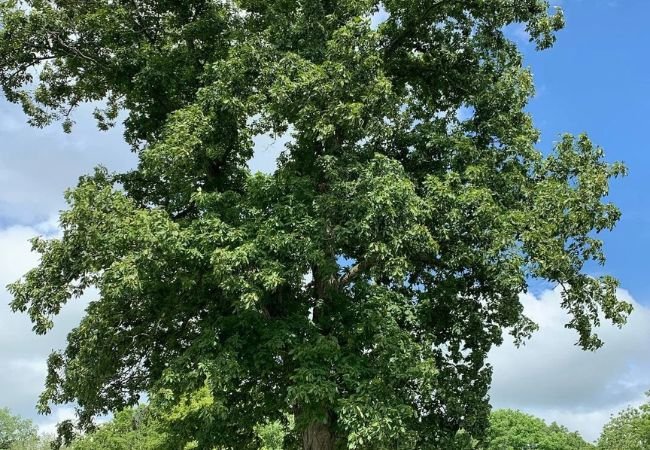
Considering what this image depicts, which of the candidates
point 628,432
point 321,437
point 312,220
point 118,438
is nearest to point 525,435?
point 628,432

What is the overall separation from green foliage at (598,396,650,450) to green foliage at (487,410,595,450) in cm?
388

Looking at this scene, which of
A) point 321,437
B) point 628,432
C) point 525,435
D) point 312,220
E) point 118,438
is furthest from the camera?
point 525,435

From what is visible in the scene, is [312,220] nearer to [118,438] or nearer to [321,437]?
[321,437]

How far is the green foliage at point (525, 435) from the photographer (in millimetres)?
Answer: 42625

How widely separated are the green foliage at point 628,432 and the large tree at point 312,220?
25034 mm

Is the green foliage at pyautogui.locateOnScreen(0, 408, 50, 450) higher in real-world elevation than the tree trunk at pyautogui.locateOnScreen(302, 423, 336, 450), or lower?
higher

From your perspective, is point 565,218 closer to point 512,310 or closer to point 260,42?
point 512,310

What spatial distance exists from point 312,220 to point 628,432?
3192 centimetres

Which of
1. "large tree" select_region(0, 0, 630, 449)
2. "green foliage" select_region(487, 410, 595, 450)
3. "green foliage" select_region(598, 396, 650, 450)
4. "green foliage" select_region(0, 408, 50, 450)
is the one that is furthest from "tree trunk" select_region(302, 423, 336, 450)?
"green foliage" select_region(0, 408, 50, 450)

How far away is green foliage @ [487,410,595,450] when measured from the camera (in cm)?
4262

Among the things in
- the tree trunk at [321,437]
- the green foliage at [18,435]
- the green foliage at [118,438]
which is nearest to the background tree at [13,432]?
the green foliage at [18,435]

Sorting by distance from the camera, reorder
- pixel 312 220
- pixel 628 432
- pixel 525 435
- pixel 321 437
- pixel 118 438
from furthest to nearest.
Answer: pixel 525 435, pixel 628 432, pixel 118 438, pixel 321 437, pixel 312 220

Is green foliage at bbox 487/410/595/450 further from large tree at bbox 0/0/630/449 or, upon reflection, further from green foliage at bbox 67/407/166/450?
large tree at bbox 0/0/630/449

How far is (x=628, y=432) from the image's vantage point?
117 ft
